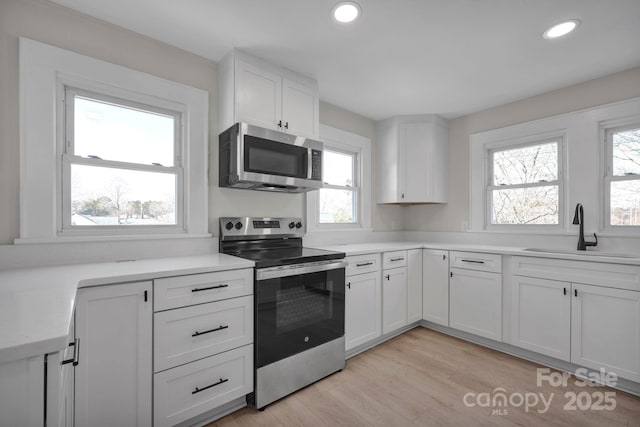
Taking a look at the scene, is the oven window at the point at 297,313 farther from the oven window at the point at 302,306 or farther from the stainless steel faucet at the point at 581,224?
the stainless steel faucet at the point at 581,224

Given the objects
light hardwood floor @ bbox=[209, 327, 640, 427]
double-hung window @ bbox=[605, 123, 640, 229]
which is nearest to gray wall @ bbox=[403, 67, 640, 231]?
double-hung window @ bbox=[605, 123, 640, 229]

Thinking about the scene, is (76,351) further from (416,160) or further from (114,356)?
(416,160)

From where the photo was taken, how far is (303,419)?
1.76 metres

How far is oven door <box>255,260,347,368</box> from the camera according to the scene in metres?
1.87

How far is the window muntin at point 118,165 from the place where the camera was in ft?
6.03

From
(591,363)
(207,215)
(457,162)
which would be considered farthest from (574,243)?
(207,215)

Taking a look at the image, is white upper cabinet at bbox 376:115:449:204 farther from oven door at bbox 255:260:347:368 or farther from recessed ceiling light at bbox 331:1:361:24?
recessed ceiling light at bbox 331:1:361:24

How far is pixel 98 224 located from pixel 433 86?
2.97 m

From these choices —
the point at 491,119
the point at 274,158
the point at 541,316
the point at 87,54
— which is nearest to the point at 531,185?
the point at 491,119

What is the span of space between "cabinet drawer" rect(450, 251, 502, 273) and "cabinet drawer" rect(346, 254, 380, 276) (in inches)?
33.1

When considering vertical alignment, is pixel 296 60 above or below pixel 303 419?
above

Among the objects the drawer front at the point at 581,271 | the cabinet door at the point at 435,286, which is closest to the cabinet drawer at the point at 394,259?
the cabinet door at the point at 435,286

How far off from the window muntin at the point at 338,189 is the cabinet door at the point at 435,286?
0.95m

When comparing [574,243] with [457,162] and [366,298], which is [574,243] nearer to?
[457,162]
